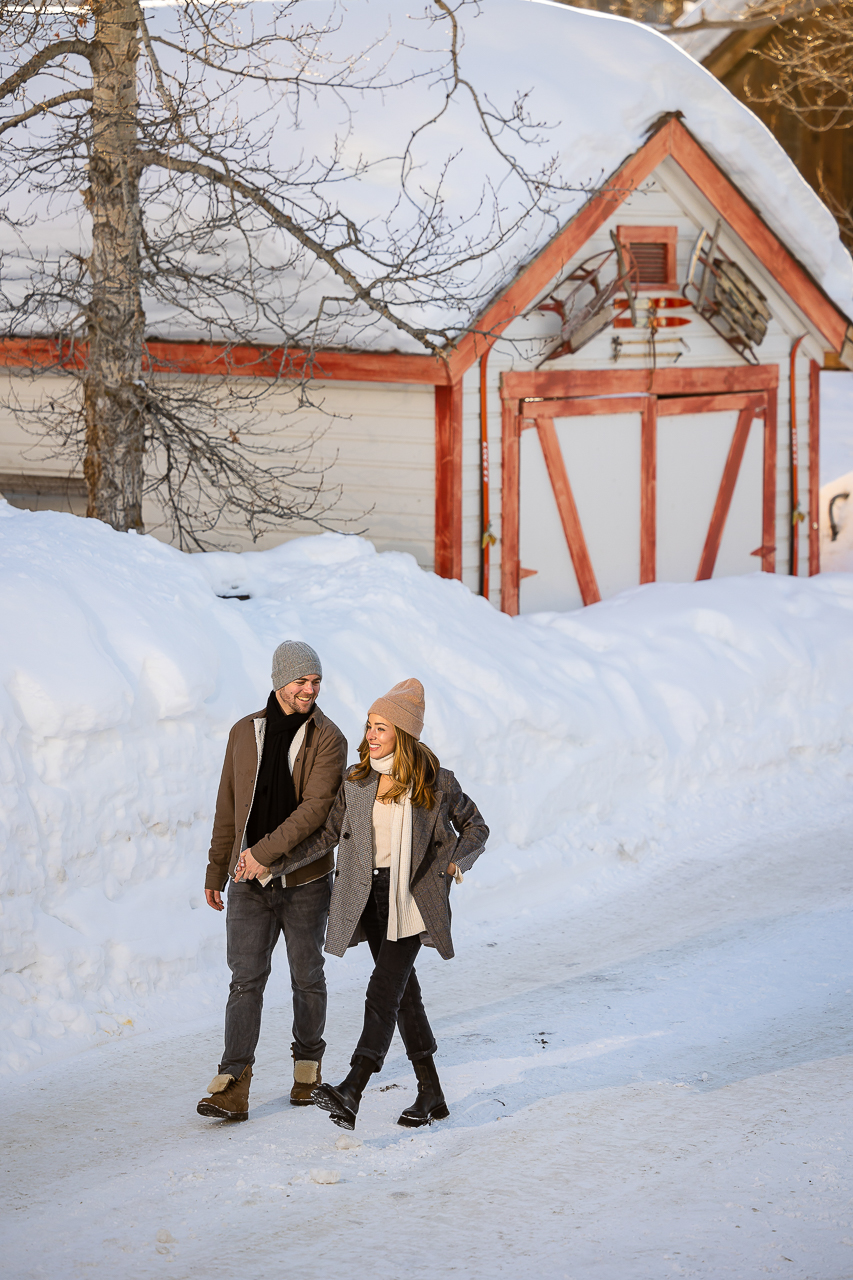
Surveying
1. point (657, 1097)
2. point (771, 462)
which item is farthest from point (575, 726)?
point (771, 462)

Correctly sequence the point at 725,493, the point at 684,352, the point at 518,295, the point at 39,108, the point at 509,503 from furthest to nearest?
the point at 725,493 → the point at 684,352 → the point at 509,503 → the point at 518,295 → the point at 39,108

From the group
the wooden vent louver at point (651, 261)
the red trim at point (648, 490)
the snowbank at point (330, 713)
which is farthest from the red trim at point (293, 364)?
the wooden vent louver at point (651, 261)

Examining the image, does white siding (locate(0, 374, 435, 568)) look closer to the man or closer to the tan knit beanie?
the man

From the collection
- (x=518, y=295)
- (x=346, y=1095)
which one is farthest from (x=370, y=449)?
(x=346, y=1095)

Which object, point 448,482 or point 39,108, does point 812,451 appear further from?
point 39,108

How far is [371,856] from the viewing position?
4.74m

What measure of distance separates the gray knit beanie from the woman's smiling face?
0.97ft

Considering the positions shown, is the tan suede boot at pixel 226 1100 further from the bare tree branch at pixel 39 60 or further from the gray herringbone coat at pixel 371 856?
the bare tree branch at pixel 39 60

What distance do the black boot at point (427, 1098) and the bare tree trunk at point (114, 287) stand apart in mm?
5127

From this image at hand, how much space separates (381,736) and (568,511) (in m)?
7.09

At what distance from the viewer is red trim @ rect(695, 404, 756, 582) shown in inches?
494

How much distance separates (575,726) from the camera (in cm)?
847

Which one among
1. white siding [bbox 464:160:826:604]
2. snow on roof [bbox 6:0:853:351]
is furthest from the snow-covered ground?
snow on roof [bbox 6:0:853:351]

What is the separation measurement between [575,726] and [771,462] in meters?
5.49
